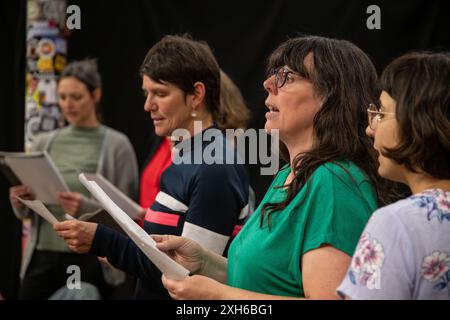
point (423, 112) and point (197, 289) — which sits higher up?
point (423, 112)

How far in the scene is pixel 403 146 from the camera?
1262mm

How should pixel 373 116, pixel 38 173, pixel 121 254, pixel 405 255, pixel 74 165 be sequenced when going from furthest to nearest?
pixel 74 165
pixel 38 173
pixel 121 254
pixel 373 116
pixel 405 255

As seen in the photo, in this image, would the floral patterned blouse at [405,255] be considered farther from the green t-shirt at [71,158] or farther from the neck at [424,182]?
the green t-shirt at [71,158]

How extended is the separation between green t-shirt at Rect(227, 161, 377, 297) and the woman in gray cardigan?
5.64ft

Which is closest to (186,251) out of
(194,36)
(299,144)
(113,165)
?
(299,144)

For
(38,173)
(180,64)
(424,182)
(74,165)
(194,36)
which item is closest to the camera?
(424,182)

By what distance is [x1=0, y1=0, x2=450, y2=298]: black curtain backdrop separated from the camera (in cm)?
369

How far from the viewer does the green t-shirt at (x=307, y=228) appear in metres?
1.36

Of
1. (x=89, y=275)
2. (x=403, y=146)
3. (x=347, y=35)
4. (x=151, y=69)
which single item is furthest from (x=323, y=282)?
(x=347, y=35)

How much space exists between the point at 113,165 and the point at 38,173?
0.57 metres

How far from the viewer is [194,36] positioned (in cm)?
390

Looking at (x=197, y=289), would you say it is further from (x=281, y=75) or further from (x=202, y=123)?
(x=202, y=123)

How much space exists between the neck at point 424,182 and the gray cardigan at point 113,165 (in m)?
2.24

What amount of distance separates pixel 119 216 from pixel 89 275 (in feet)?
5.90
